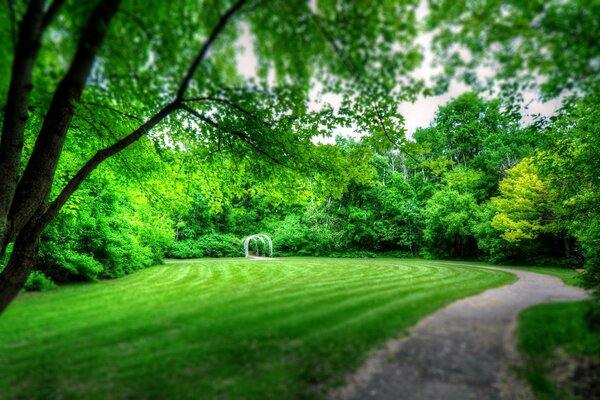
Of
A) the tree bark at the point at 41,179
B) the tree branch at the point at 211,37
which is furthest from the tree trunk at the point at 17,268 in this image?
the tree branch at the point at 211,37

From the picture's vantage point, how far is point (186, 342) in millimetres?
4164

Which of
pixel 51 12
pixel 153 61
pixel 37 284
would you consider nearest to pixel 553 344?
pixel 153 61

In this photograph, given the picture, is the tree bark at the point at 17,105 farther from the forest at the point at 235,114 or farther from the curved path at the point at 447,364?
the curved path at the point at 447,364

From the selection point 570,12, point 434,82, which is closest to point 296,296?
point 434,82

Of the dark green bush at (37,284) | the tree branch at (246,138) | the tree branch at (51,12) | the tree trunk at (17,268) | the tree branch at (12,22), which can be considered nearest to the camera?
the tree branch at (12,22)

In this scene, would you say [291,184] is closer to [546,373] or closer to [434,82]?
[434,82]

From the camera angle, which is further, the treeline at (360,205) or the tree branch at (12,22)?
the treeline at (360,205)

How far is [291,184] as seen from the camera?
774 centimetres

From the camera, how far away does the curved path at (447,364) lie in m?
3.33

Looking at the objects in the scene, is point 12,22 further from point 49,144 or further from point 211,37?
point 211,37

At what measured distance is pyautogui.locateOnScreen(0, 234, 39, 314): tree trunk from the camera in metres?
4.66

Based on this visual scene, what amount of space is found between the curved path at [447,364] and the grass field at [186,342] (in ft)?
0.86

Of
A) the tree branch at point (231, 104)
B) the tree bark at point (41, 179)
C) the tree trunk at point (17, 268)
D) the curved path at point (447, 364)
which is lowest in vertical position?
the curved path at point (447, 364)

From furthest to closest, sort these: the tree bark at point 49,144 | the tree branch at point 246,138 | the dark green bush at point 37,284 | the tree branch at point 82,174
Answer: the tree branch at point 246,138
the dark green bush at point 37,284
the tree branch at point 82,174
the tree bark at point 49,144
